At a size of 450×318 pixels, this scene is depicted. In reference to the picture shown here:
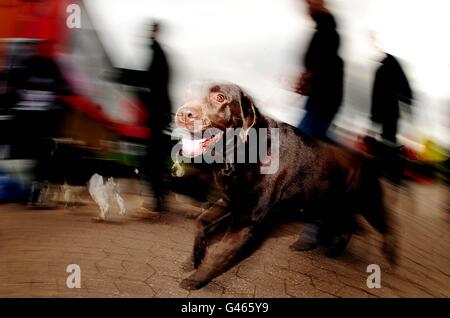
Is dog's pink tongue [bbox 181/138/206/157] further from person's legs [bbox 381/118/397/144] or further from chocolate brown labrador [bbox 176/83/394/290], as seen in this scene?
person's legs [bbox 381/118/397/144]

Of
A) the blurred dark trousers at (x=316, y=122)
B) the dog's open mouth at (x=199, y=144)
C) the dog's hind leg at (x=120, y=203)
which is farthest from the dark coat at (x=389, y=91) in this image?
the dog's hind leg at (x=120, y=203)

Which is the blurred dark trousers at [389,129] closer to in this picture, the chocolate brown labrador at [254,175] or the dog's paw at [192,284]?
the chocolate brown labrador at [254,175]

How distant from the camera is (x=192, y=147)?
2.38m

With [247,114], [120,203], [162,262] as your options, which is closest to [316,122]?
[247,114]

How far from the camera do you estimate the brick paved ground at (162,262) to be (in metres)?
2.42

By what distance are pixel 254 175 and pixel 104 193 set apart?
1.69 m

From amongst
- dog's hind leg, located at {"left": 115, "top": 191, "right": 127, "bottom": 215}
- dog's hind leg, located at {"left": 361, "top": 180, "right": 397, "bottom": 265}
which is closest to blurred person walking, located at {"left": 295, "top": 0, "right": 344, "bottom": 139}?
dog's hind leg, located at {"left": 361, "top": 180, "right": 397, "bottom": 265}

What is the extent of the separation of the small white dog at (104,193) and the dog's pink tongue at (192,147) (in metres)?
1.28

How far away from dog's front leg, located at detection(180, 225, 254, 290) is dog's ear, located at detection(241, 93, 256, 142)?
2.34 feet

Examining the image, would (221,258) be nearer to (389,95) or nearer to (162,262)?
(162,262)

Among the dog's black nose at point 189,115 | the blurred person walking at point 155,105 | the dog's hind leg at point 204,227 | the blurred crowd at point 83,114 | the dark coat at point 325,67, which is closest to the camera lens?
the dog's black nose at point 189,115

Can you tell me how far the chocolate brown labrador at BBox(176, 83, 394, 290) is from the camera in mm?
2297

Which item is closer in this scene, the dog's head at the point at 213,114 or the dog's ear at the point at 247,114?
the dog's head at the point at 213,114
